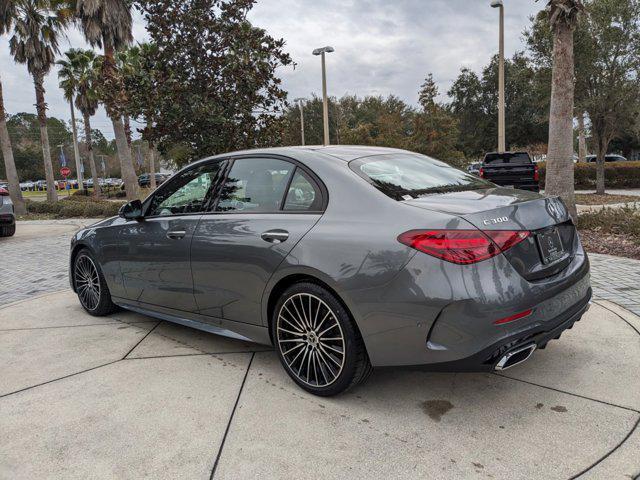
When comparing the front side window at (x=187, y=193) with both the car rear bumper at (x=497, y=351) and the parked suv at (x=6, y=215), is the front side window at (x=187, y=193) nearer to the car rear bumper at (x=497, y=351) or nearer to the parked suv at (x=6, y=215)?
the car rear bumper at (x=497, y=351)

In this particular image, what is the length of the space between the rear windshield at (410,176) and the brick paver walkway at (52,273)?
2318 mm

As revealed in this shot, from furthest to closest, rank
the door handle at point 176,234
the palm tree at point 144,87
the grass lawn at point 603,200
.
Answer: the grass lawn at point 603,200
the palm tree at point 144,87
the door handle at point 176,234

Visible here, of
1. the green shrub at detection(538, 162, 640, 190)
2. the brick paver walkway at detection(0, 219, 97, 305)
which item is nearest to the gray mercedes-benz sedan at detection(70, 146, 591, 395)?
the brick paver walkway at detection(0, 219, 97, 305)

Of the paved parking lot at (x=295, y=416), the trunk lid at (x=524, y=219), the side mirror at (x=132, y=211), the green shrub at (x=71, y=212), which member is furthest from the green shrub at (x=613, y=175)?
the side mirror at (x=132, y=211)

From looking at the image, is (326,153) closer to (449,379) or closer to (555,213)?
(555,213)

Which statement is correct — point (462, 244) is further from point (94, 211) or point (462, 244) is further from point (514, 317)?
point (94, 211)

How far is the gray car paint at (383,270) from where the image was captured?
2543mm

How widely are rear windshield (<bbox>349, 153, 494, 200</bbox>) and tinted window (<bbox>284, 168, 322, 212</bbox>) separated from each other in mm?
296

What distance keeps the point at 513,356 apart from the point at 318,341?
1.13 meters

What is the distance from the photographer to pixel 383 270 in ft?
8.85

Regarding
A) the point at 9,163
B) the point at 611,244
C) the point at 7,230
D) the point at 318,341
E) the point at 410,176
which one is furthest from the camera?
the point at 9,163

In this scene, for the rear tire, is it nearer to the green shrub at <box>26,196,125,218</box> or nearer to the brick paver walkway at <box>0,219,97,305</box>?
the brick paver walkway at <box>0,219,97,305</box>

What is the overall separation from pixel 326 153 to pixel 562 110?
7159 millimetres

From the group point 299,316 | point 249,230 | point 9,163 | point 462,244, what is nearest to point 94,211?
point 9,163
